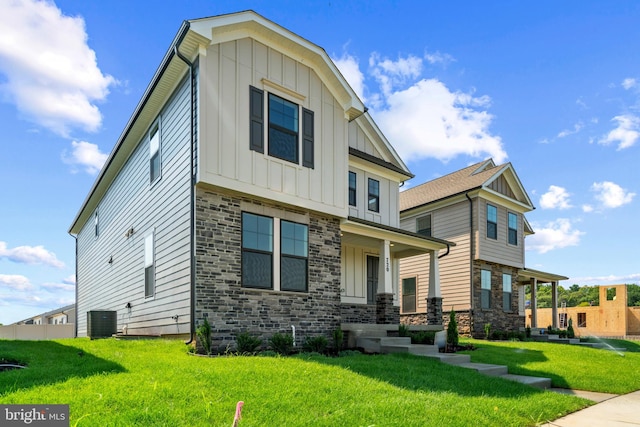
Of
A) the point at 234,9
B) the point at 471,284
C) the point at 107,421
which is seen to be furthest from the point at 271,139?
the point at 471,284

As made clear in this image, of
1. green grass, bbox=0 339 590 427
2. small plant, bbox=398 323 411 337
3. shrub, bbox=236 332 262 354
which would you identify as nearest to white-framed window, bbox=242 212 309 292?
shrub, bbox=236 332 262 354

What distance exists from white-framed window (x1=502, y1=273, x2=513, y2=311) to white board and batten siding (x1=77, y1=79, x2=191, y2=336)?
15.5 metres

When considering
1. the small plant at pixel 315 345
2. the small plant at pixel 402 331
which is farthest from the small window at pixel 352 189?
the small plant at pixel 315 345

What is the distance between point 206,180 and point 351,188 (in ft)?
20.6

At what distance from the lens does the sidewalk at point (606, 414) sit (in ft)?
21.2

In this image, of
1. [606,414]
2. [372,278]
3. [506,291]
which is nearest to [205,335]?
[606,414]

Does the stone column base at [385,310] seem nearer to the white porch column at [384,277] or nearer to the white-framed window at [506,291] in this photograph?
the white porch column at [384,277]

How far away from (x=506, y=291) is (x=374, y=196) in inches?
384

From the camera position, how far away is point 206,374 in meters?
6.43

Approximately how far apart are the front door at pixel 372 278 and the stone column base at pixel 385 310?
1.95 meters

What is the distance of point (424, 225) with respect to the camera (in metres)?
22.1

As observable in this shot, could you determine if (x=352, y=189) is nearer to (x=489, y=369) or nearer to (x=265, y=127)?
(x=265, y=127)

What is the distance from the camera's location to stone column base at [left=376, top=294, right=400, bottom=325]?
13102 mm

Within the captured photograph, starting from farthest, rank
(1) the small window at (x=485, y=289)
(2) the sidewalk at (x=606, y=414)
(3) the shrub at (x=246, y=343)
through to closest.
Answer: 1. (1) the small window at (x=485, y=289)
2. (3) the shrub at (x=246, y=343)
3. (2) the sidewalk at (x=606, y=414)
